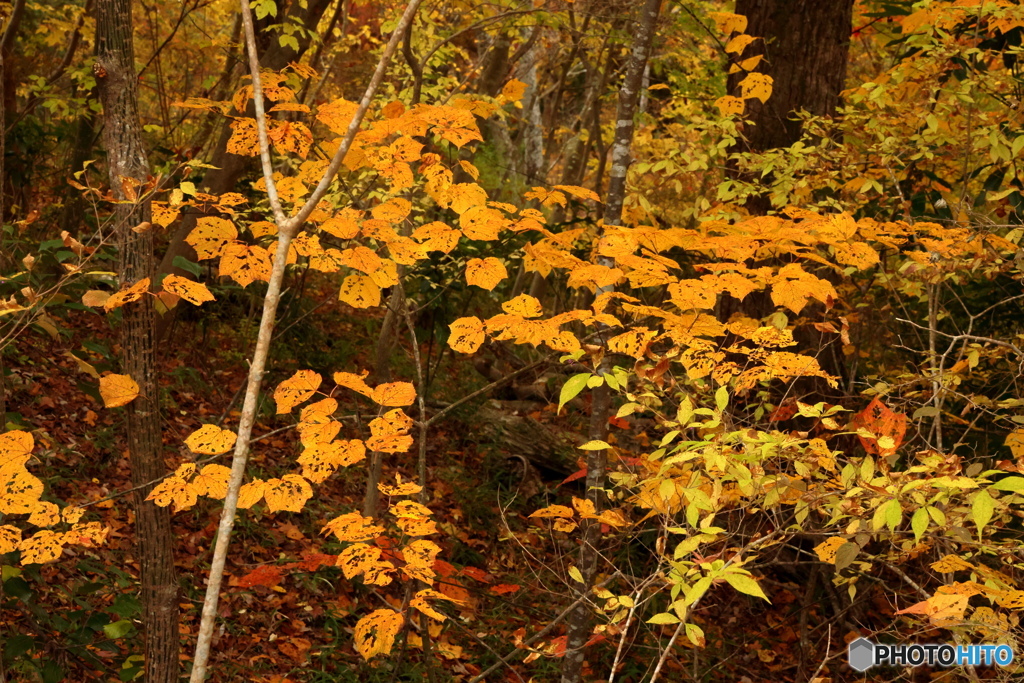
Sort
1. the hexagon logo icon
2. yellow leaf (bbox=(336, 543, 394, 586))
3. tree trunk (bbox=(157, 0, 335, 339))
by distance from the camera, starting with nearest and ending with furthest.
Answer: yellow leaf (bbox=(336, 543, 394, 586))
the hexagon logo icon
tree trunk (bbox=(157, 0, 335, 339))

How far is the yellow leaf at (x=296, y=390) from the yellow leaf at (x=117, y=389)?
469mm

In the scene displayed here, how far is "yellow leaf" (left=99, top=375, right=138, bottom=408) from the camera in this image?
2.39 metres

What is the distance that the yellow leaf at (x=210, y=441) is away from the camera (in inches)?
89.6

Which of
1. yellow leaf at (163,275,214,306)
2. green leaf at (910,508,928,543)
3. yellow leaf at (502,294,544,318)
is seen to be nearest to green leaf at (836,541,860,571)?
green leaf at (910,508,928,543)

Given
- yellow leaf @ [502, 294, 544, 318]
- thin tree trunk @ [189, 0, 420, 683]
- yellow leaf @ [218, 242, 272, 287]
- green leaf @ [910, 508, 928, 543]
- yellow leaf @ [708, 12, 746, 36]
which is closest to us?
green leaf @ [910, 508, 928, 543]

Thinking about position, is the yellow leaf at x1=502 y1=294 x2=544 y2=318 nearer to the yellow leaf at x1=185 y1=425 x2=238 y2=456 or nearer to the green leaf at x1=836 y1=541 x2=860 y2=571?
the yellow leaf at x1=185 y1=425 x2=238 y2=456

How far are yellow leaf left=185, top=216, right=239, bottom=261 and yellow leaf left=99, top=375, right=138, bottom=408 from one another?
47 cm

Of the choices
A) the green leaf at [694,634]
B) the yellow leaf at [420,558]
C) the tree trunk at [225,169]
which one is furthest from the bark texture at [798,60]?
the green leaf at [694,634]

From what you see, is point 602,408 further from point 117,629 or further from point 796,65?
point 796,65

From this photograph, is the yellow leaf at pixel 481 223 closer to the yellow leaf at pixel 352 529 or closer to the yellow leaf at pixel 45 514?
the yellow leaf at pixel 352 529

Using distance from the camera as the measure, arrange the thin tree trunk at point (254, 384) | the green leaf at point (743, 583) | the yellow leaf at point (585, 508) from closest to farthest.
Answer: the green leaf at point (743, 583)
the thin tree trunk at point (254, 384)
the yellow leaf at point (585, 508)

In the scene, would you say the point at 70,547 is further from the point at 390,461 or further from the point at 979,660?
the point at 979,660

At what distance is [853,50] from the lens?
11.9 metres

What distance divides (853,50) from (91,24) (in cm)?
1049
